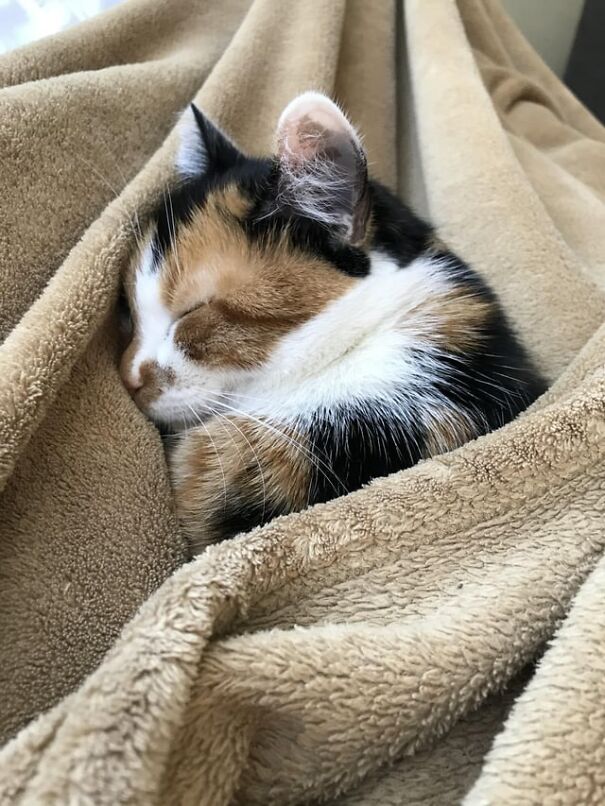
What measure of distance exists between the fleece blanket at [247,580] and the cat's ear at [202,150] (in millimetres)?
28

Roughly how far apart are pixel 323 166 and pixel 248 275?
14 centimetres

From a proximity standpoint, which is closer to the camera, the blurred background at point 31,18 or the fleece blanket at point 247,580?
the fleece blanket at point 247,580

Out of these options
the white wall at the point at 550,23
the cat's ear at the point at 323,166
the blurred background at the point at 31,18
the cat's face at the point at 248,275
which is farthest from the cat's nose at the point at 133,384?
the white wall at the point at 550,23

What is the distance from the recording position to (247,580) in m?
0.49

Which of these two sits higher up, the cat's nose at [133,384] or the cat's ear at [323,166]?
the cat's ear at [323,166]

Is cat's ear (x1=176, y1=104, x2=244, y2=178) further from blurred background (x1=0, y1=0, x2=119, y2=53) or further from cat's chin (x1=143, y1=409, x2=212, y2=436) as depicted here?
blurred background (x1=0, y1=0, x2=119, y2=53)

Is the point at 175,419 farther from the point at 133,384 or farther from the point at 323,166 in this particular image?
the point at 323,166

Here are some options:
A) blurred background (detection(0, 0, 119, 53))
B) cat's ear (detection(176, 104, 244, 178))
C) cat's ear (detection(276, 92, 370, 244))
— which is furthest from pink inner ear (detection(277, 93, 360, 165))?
blurred background (detection(0, 0, 119, 53))

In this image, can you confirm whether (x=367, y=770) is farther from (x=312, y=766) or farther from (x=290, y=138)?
(x=290, y=138)

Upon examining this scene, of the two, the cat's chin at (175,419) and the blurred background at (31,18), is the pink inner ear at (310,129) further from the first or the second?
the blurred background at (31,18)

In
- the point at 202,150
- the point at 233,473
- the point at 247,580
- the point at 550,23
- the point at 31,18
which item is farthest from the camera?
the point at 550,23

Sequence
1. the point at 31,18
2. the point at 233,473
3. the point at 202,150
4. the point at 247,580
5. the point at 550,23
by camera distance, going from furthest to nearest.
Result: the point at 550,23, the point at 31,18, the point at 202,150, the point at 233,473, the point at 247,580

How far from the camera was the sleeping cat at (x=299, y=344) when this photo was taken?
0.72 m

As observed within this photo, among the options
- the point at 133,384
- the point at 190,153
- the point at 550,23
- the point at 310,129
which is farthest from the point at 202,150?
the point at 550,23
